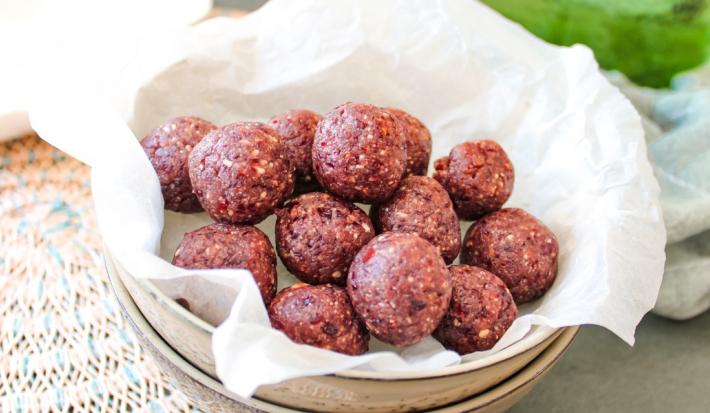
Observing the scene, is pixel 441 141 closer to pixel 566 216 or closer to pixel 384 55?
pixel 384 55

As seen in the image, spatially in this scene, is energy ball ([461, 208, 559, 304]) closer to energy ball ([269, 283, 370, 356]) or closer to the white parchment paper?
the white parchment paper

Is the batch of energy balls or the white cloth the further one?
the white cloth

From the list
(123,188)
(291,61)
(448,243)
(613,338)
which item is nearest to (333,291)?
(448,243)

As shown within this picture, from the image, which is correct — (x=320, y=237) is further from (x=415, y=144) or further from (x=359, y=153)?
(x=415, y=144)

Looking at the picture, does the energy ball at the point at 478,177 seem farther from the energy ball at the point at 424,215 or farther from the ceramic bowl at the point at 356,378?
the ceramic bowl at the point at 356,378

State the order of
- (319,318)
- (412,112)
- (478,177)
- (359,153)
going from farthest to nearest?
(412,112), (478,177), (359,153), (319,318)

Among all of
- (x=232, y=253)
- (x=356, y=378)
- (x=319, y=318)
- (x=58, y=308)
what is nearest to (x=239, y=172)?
(x=232, y=253)

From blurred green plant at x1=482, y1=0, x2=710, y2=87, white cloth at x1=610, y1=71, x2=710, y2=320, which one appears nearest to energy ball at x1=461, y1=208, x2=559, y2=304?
white cloth at x1=610, y1=71, x2=710, y2=320

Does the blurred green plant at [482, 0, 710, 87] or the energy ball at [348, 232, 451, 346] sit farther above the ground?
the energy ball at [348, 232, 451, 346]
